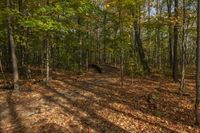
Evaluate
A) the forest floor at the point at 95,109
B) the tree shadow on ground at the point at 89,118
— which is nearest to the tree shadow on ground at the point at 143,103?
the forest floor at the point at 95,109

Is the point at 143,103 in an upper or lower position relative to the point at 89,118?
upper

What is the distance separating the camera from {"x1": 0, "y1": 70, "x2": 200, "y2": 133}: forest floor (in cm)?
1058

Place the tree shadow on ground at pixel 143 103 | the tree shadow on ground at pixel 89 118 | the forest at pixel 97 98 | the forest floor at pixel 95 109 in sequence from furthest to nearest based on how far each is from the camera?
the tree shadow on ground at pixel 143 103, the forest at pixel 97 98, the forest floor at pixel 95 109, the tree shadow on ground at pixel 89 118

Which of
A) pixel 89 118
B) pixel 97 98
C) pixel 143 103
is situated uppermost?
pixel 97 98

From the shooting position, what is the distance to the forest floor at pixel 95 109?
34.7 ft

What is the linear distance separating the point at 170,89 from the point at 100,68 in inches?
421

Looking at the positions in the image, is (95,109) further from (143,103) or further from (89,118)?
(143,103)

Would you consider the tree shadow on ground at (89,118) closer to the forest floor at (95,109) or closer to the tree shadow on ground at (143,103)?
the forest floor at (95,109)

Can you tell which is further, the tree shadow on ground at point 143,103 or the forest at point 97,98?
the tree shadow on ground at point 143,103

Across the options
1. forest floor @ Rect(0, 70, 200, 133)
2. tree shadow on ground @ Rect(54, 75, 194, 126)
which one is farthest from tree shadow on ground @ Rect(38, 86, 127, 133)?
tree shadow on ground @ Rect(54, 75, 194, 126)

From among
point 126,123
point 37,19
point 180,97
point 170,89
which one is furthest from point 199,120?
point 37,19

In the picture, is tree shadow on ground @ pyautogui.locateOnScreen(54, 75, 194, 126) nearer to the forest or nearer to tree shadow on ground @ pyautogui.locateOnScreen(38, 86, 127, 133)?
the forest

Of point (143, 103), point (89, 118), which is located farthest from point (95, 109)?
point (143, 103)

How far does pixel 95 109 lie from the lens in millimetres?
12445
